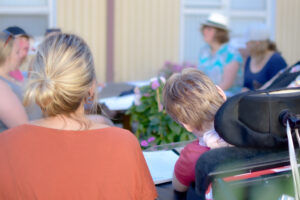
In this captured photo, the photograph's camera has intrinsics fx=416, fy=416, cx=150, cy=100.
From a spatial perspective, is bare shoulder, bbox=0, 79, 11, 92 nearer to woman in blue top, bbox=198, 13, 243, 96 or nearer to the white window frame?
woman in blue top, bbox=198, 13, 243, 96

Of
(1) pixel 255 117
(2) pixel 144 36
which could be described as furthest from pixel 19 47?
(2) pixel 144 36

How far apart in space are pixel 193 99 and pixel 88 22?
13.2ft

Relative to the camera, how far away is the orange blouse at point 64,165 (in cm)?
145

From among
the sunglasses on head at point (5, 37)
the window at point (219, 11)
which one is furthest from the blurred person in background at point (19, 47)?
the window at point (219, 11)

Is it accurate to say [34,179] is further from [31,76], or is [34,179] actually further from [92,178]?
[31,76]

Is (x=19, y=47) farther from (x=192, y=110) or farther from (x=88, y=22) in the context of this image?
(x=88, y=22)

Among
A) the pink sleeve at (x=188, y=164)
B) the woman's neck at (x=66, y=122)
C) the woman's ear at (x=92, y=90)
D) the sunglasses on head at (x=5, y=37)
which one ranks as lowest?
the pink sleeve at (x=188, y=164)

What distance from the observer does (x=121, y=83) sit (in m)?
5.60

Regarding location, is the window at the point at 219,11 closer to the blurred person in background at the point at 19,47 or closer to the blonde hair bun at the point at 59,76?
the blurred person in background at the point at 19,47

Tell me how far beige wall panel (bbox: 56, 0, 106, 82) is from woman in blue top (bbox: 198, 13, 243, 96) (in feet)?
4.96

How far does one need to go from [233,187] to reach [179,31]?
Answer: 4.80 metres

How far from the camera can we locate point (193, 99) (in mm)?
1687

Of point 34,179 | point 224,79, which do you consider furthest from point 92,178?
point 224,79

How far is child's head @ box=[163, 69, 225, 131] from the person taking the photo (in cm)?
169
